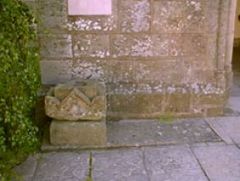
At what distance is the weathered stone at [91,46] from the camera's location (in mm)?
3109

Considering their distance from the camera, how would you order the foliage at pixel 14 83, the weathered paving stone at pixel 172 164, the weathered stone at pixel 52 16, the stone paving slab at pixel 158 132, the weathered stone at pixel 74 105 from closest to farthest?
the foliage at pixel 14 83
the weathered paving stone at pixel 172 164
the weathered stone at pixel 74 105
the stone paving slab at pixel 158 132
the weathered stone at pixel 52 16

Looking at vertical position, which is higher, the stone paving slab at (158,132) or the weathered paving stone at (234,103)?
the weathered paving stone at (234,103)

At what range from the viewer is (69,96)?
2.70 meters

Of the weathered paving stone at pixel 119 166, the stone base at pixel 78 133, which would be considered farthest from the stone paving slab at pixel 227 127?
the stone base at pixel 78 133

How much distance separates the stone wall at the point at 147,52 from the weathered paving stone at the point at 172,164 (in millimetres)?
638

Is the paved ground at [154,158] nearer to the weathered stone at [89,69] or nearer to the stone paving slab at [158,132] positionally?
the stone paving slab at [158,132]

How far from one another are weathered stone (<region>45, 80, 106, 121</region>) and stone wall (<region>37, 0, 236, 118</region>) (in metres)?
0.48

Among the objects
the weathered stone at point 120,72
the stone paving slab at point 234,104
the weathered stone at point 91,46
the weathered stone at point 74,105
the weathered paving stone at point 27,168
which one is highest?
the weathered stone at point 91,46

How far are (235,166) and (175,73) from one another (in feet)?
3.43

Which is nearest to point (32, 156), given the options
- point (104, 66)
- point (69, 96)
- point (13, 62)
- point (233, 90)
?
point (69, 96)

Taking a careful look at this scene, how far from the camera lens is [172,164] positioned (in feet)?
8.14

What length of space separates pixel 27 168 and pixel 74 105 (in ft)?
1.79

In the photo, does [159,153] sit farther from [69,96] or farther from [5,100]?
[5,100]

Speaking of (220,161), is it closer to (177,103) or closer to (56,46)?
(177,103)
